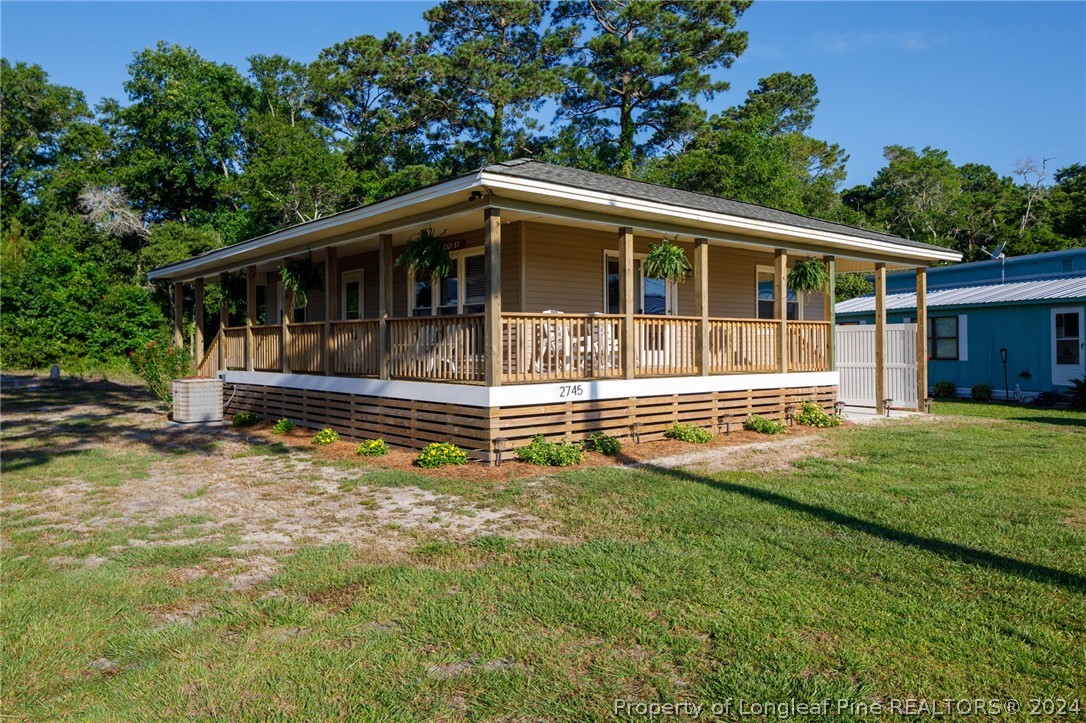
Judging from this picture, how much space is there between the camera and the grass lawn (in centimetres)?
312

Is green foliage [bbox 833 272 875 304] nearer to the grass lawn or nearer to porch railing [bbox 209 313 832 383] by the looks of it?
porch railing [bbox 209 313 832 383]

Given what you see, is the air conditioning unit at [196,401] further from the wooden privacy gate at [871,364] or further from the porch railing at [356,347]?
the wooden privacy gate at [871,364]

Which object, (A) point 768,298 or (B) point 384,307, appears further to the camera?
(A) point 768,298

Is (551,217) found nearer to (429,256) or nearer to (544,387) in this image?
(429,256)

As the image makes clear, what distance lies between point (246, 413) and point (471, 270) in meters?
5.34

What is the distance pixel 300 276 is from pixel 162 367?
4.21 metres

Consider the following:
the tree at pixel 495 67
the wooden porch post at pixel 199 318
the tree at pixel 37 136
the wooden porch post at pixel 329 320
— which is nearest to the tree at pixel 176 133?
the tree at pixel 37 136

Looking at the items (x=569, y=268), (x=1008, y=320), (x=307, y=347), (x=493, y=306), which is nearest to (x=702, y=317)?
(x=569, y=268)

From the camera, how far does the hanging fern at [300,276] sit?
543 inches

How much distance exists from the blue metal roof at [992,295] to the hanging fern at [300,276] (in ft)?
52.9

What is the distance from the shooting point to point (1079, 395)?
16.0m

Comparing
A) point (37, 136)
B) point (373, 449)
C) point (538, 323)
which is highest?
point (37, 136)

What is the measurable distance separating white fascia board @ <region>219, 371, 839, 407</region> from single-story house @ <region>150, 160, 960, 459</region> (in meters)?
0.03

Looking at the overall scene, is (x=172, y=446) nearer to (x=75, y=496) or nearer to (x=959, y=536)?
(x=75, y=496)
